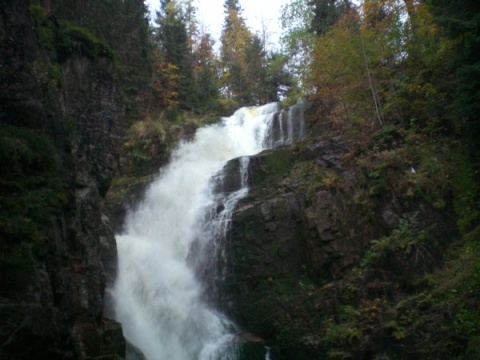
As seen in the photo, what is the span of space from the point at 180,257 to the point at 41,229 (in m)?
9.88

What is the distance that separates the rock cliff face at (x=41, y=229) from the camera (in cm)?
641

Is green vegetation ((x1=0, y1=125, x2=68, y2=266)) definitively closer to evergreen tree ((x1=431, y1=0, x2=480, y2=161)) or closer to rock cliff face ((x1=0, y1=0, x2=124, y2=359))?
rock cliff face ((x1=0, y1=0, x2=124, y2=359))

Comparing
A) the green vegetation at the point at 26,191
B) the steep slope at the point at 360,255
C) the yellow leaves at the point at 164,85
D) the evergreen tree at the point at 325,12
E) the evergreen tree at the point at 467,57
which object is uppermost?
the evergreen tree at the point at 325,12

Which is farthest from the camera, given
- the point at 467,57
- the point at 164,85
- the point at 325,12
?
the point at 325,12

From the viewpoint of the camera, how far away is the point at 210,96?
32.0 m

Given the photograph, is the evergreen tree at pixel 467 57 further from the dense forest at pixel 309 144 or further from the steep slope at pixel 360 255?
the steep slope at pixel 360 255

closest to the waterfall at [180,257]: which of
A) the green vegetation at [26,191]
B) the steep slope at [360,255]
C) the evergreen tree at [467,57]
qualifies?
the steep slope at [360,255]

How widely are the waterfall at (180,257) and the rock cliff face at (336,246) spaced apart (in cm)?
115

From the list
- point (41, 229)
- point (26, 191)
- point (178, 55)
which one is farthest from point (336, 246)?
point (178, 55)

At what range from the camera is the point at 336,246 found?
46.3 feet

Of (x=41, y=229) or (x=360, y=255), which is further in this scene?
(x=360, y=255)

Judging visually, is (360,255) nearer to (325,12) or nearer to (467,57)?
(467,57)

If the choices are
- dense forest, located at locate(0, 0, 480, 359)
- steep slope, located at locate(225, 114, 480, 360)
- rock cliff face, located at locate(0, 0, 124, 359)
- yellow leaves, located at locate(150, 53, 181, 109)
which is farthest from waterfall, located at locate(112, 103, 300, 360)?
yellow leaves, located at locate(150, 53, 181, 109)

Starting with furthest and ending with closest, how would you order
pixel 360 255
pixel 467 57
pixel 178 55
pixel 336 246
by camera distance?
pixel 178 55 < pixel 336 246 < pixel 360 255 < pixel 467 57
